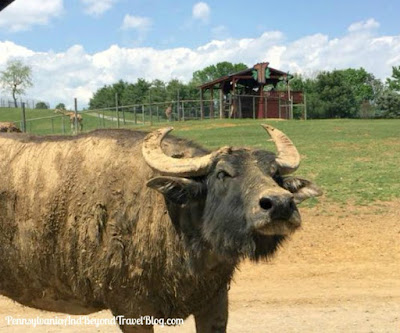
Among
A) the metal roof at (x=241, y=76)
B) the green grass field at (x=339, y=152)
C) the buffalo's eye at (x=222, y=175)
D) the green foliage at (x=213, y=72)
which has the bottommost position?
the green grass field at (x=339, y=152)

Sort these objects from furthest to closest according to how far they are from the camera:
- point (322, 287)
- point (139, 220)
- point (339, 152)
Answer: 1. point (339, 152)
2. point (322, 287)
3. point (139, 220)

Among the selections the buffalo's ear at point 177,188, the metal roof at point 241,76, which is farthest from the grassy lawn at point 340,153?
the metal roof at point 241,76

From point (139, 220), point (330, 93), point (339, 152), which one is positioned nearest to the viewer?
point (139, 220)

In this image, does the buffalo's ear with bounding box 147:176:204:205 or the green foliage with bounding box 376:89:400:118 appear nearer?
the buffalo's ear with bounding box 147:176:204:205

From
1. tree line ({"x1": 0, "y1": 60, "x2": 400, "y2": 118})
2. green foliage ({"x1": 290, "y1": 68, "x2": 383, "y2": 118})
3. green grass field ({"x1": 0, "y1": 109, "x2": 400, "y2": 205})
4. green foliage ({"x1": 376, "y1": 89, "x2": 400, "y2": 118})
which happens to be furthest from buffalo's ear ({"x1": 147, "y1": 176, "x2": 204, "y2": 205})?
green foliage ({"x1": 376, "y1": 89, "x2": 400, "y2": 118})

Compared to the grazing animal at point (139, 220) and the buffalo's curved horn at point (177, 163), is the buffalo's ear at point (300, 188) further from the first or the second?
the buffalo's curved horn at point (177, 163)

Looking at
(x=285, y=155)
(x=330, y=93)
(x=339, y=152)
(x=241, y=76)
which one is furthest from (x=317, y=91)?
(x=285, y=155)

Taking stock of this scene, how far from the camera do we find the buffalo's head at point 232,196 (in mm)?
3629

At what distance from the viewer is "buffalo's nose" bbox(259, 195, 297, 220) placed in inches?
140

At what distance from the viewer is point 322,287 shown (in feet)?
Answer: 26.9

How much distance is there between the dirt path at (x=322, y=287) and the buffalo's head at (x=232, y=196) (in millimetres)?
979

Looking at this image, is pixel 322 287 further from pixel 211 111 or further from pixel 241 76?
pixel 241 76

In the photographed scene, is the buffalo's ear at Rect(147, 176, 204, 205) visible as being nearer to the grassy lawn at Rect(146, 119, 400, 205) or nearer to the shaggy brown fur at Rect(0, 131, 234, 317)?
the shaggy brown fur at Rect(0, 131, 234, 317)

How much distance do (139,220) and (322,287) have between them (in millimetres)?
4852
